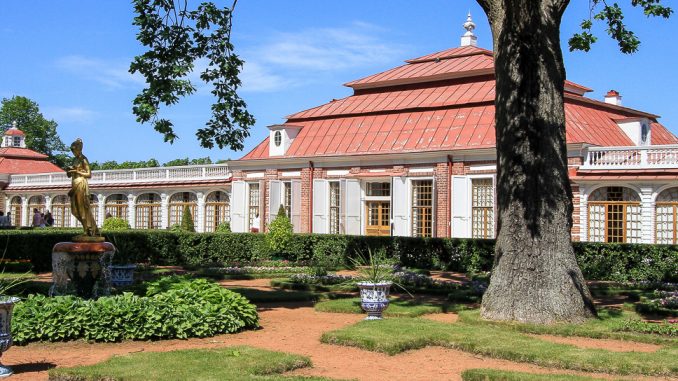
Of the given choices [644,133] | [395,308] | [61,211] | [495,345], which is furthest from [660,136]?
[61,211]

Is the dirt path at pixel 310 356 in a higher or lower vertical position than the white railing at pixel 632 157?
lower

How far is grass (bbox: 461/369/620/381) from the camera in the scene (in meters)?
7.97

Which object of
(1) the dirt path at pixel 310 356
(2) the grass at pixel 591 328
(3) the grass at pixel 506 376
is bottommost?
(1) the dirt path at pixel 310 356

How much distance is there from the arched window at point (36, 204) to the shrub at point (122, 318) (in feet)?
131

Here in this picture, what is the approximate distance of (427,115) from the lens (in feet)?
98.9

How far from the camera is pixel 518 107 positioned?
38.7 ft

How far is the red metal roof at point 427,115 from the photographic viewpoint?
2812 centimetres

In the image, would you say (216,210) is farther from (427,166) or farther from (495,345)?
(495,345)

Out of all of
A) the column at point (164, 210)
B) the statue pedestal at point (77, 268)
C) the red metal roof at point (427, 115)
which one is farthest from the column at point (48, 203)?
the statue pedestal at point (77, 268)

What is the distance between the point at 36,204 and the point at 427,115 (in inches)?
1121

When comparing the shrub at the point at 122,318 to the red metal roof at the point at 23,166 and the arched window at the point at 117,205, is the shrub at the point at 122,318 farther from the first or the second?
the red metal roof at the point at 23,166

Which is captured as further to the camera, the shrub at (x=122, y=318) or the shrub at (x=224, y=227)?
the shrub at (x=224, y=227)

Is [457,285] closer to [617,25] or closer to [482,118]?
[617,25]

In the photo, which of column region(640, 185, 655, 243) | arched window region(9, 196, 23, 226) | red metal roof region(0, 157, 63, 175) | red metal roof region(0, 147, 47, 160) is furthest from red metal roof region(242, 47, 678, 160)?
red metal roof region(0, 147, 47, 160)
